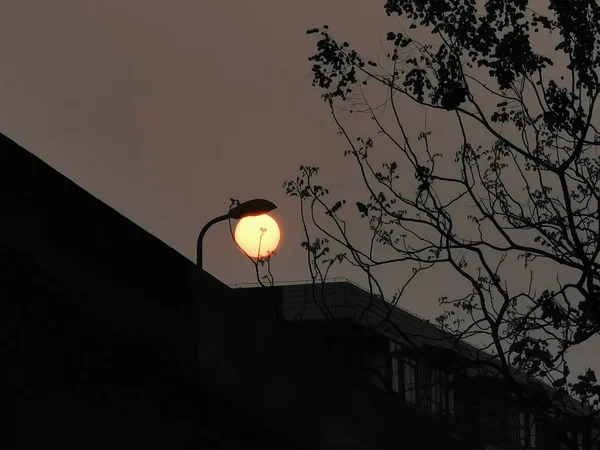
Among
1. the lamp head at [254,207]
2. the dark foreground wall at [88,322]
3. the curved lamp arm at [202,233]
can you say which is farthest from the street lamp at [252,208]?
the dark foreground wall at [88,322]

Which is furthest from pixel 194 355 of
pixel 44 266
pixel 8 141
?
pixel 8 141

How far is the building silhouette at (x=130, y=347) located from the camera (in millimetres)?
8039

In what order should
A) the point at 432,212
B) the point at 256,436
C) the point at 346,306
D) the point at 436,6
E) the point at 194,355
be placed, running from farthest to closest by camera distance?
the point at 346,306 → the point at 432,212 → the point at 436,6 → the point at 256,436 → the point at 194,355

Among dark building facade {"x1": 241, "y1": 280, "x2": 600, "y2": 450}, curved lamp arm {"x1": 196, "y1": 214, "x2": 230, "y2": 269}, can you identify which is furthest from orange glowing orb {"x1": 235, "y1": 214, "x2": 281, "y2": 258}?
dark building facade {"x1": 241, "y1": 280, "x2": 600, "y2": 450}

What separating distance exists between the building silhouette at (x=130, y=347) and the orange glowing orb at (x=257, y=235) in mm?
1805

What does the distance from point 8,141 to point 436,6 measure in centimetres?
671

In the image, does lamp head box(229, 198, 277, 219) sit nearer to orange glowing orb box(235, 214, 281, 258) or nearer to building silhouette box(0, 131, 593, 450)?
orange glowing orb box(235, 214, 281, 258)

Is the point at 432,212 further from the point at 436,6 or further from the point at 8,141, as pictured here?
the point at 8,141

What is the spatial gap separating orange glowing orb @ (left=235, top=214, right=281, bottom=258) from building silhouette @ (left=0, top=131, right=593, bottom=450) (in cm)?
181

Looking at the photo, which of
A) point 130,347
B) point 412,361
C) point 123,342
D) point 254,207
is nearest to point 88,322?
point 123,342

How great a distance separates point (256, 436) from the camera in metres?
12.3

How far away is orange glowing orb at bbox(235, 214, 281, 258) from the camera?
48.6 feet

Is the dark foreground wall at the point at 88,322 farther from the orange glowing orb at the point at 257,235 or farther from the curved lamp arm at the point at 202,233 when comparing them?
the curved lamp arm at the point at 202,233

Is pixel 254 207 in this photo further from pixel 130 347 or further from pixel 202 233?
pixel 130 347
